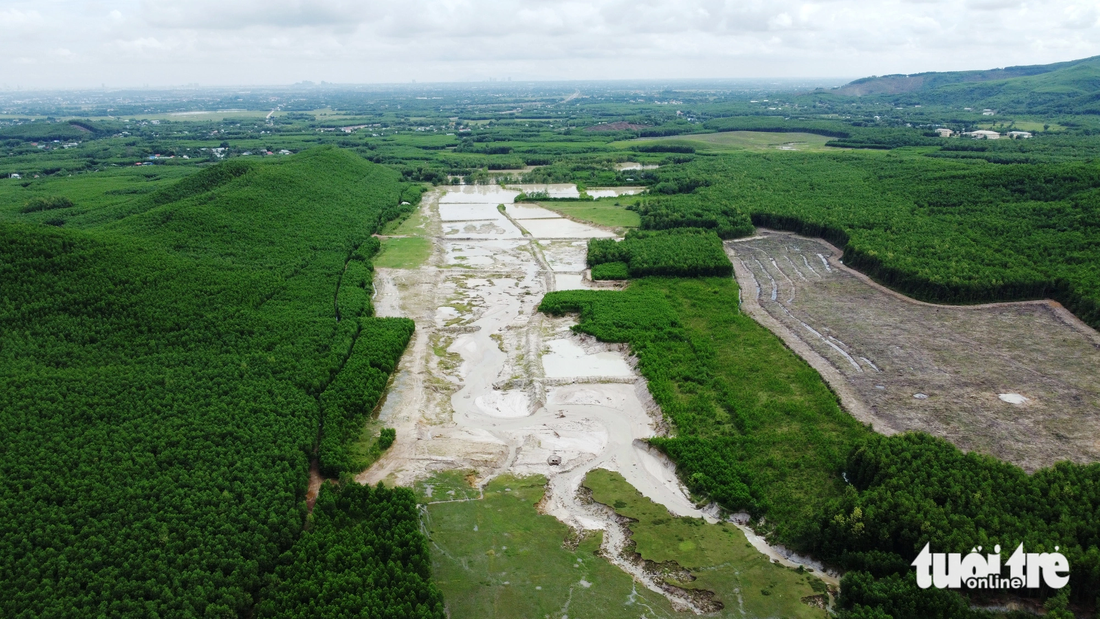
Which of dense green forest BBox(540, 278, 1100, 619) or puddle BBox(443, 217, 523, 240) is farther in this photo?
puddle BBox(443, 217, 523, 240)

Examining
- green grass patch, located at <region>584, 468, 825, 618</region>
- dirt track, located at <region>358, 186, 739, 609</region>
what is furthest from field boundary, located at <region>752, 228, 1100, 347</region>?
green grass patch, located at <region>584, 468, 825, 618</region>

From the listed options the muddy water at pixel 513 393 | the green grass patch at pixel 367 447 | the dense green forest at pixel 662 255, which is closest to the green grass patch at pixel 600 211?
the dense green forest at pixel 662 255

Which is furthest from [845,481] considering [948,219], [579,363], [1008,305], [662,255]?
[948,219]

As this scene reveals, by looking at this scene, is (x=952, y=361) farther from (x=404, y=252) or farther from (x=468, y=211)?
(x=468, y=211)

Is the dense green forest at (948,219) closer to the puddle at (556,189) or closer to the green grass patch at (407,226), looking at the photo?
the puddle at (556,189)

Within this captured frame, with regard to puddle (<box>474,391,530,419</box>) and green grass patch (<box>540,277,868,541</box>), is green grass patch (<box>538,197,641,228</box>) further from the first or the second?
puddle (<box>474,391,530,419</box>)

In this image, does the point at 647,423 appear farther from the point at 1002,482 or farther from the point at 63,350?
the point at 63,350
